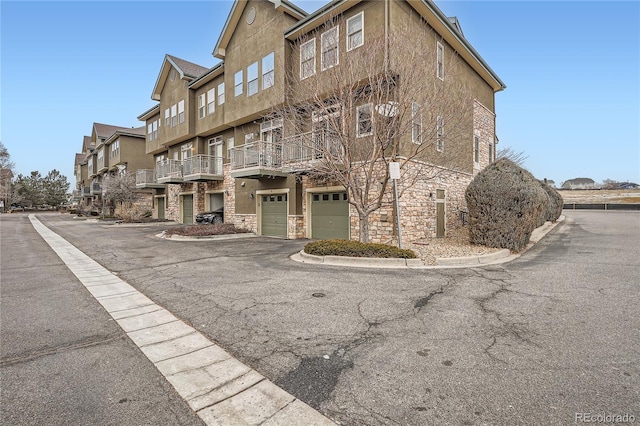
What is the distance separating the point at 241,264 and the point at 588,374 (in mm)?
7676

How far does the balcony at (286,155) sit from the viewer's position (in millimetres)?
10505

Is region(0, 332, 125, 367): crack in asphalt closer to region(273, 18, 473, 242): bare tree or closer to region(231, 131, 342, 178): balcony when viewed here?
region(273, 18, 473, 242): bare tree

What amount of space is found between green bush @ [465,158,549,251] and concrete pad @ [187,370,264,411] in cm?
960

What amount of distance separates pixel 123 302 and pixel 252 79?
14295mm

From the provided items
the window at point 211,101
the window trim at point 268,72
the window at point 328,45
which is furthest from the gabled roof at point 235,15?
the window at point 328,45

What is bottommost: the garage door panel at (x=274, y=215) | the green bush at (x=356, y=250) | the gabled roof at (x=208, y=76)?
the green bush at (x=356, y=250)

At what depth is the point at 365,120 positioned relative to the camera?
995 cm

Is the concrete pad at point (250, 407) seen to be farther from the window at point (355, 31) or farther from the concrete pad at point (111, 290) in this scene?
the window at point (355, 31)

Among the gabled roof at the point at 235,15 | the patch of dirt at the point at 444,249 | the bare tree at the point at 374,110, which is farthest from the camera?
the gabled roof at the point at 235,15

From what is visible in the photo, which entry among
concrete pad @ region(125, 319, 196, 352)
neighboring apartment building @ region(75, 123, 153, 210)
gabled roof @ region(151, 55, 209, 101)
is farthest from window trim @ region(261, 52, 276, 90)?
neighboring apartment building @ region(75, 123, 153, 210)

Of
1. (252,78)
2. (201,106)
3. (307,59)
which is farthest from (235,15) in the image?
(307,59)

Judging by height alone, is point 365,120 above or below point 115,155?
below

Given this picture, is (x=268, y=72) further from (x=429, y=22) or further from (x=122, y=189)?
(x=122, y=189)

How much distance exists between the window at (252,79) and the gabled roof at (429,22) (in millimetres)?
2807
